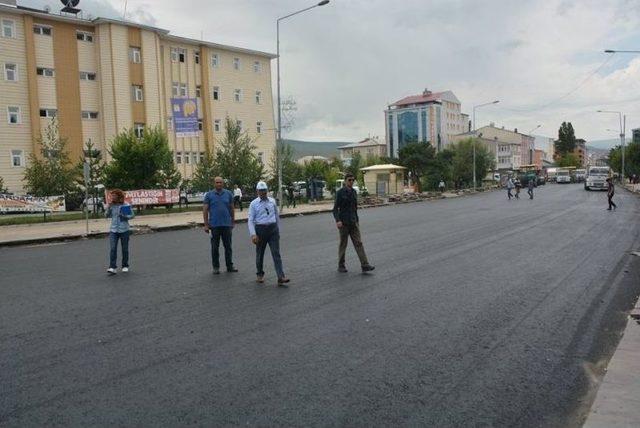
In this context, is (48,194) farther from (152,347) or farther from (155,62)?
(152,347)

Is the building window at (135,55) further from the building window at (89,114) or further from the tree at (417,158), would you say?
the tree at (417,158)

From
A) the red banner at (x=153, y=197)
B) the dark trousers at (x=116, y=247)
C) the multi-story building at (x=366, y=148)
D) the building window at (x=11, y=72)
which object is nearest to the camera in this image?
the dark trousers at (x=116, y=247)

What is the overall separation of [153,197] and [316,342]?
28.7m

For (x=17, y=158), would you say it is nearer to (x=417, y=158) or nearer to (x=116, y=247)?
(x=116, y=247)

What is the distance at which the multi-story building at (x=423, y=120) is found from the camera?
137 metres

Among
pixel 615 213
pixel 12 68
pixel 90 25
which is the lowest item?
pixel 615 213

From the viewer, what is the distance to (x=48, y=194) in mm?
30969

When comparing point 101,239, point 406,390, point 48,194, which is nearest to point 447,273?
point 406,390

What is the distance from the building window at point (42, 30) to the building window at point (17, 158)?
9.27m

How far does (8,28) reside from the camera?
41875 mm

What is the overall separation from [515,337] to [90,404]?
4286 millimetres

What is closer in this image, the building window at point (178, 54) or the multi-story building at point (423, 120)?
the building window at point (178, 54)

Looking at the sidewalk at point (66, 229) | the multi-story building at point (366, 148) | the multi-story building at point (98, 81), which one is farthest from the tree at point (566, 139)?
the sidewalk at point (66, 229)

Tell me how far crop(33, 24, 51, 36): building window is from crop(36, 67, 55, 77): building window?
8.59 feet
